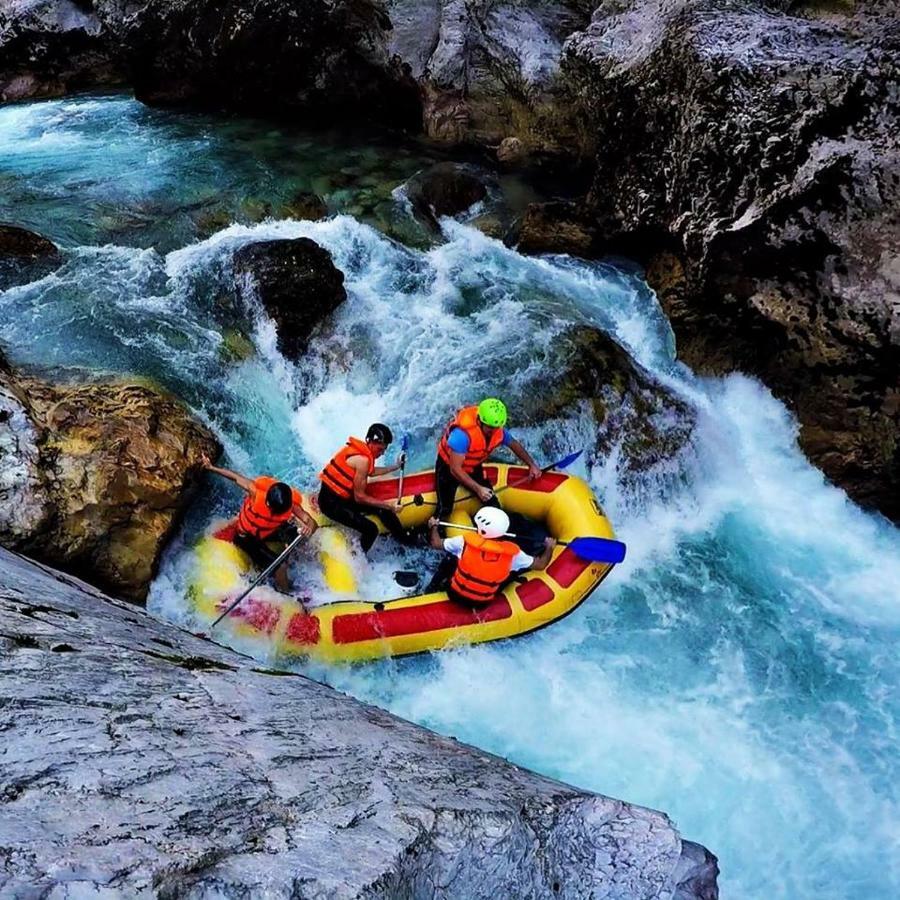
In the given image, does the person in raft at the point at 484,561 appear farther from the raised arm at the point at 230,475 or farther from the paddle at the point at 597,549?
the raised arm at the point at 230,475

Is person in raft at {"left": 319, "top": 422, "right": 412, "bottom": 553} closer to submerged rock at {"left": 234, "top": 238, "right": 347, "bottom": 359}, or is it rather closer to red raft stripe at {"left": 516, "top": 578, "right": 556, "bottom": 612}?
red raft stripe at {"left": 516, "top": 578, "right": 556, "bottom": 612}

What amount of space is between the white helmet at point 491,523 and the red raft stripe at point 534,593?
0.58 metres

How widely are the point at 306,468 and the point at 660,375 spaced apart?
4136mm

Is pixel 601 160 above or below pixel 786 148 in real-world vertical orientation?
below

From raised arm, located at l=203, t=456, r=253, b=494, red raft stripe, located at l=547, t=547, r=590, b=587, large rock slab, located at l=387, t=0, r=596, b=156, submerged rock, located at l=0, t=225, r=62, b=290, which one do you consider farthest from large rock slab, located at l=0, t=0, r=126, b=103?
red raft stripe, located at l=547, t=547, r=590, b=587

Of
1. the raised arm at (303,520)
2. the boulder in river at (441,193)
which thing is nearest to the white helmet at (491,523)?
the raised arm at (303,520)

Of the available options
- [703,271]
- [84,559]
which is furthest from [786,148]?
[84,559]

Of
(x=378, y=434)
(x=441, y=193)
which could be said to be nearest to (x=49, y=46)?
(x=441, y=193)

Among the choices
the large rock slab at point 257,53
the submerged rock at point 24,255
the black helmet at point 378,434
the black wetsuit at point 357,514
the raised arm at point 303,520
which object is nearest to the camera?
the raised arm at point 303,520

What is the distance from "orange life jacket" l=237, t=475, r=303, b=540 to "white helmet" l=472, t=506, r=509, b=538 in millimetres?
1521

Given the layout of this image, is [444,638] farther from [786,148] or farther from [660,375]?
[786,148]

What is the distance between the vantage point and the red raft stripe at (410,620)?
20.6 ft

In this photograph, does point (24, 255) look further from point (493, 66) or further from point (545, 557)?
point (493, 66)

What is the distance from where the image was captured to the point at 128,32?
13.6 metres
